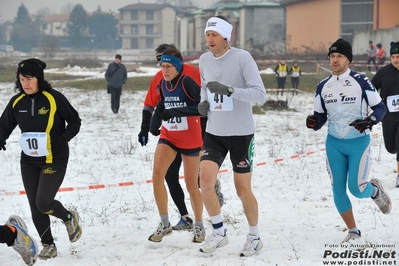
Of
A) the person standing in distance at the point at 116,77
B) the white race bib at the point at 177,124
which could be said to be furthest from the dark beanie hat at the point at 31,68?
the person standing in distance at the point at 116,77

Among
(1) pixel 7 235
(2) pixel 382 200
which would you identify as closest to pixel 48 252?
(1) pixel 7 235

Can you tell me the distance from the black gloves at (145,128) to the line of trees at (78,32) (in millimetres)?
134568

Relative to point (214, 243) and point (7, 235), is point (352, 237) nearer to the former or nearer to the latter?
point (214, 243)

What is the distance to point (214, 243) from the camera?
6082 mm

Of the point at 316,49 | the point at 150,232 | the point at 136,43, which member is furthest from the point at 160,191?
the point at 136,43

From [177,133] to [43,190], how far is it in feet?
4.71

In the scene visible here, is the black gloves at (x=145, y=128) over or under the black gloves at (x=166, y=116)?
under

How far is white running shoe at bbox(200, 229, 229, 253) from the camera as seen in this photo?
19.8 feet

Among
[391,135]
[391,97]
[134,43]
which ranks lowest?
[391,135]

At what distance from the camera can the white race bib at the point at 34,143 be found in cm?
603

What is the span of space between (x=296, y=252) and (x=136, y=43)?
14621 centimetres

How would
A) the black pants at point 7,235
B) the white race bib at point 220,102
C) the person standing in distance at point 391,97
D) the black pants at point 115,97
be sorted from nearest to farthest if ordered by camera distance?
the black pants at point 7,235, the white race bib at point 220,102, the person standing in distance at point 391,97, the black pants at point 115,97

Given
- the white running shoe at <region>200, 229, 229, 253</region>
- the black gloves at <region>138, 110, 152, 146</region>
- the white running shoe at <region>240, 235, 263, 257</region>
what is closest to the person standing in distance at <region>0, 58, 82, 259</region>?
the black gloves at <region>138, 110, 152, 146</region>

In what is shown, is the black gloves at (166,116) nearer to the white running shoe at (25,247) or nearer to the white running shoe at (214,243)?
the white running shoe at (214,243)
